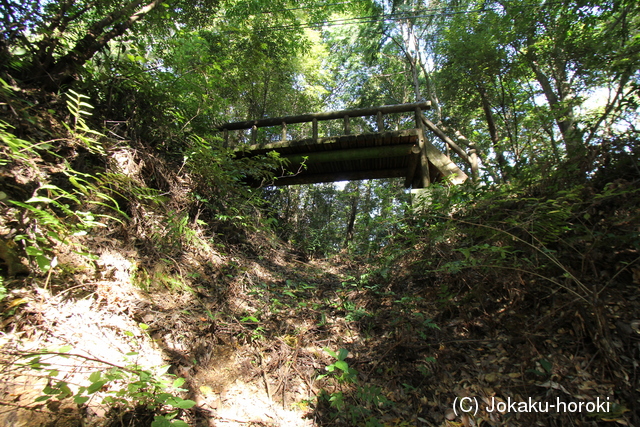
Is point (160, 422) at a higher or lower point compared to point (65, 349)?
lower

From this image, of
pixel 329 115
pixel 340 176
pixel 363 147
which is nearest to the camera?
pixel 363 147

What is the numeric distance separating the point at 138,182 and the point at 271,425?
3.06 meters

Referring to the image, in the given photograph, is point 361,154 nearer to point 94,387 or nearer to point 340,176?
point 340,176

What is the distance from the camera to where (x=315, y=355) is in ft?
9.45

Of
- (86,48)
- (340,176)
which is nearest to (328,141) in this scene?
(340,176)

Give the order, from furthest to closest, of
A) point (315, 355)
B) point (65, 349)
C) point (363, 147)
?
point (363, 147), point (315, 355), point (65, 349)

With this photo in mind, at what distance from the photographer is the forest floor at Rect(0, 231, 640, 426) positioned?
175 centimetres

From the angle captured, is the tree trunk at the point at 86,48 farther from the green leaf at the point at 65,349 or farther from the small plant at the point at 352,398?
the small plant at the point at 352,398

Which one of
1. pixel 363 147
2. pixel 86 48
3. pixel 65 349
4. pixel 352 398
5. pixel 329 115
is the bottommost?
pixel 352 398

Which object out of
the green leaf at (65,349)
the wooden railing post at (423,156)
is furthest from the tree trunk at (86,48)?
the wooden railing post at (423,156)

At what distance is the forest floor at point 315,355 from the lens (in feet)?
5.73

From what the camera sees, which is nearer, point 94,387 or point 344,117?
point 94,387

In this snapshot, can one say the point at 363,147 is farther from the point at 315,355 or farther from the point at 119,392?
the point at 119,392

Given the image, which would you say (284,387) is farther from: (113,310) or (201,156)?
(201,156)
